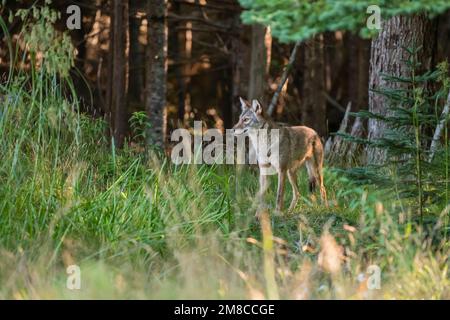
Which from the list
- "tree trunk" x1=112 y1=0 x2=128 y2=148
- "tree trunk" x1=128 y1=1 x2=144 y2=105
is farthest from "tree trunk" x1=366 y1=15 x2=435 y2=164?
"tree trunk" x1=128 y1=1 x2=144 y2=105

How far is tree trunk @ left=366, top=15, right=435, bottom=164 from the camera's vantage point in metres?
10.8

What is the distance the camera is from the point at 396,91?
7211 mm

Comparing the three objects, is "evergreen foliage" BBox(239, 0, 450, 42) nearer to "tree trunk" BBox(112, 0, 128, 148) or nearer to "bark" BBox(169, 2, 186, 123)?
"tree trunk" BBox(112, 0, 128, 148)

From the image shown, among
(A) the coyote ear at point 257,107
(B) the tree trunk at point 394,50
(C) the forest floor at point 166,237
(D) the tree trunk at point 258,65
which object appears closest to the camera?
(C) the forest floor at point 166,237

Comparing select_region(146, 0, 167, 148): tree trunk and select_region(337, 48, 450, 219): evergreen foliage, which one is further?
select_region(146, 0, 167, 148): tree trunk

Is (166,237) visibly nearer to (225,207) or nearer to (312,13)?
(225,207)

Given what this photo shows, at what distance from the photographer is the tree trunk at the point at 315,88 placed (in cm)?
1720

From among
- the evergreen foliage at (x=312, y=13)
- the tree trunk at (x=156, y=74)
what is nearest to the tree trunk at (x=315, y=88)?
the tree trunk at (x=156, y=74)

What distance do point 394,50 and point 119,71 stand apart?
4.87 metres

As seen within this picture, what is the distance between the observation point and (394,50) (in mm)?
10898

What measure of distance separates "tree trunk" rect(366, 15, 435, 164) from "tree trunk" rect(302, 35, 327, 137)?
5466 mm

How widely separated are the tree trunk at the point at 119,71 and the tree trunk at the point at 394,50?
4468mm

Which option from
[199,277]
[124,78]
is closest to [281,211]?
[199,277]

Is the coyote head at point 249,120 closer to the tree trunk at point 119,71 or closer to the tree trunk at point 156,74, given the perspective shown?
the tree trunk at point 156,74
